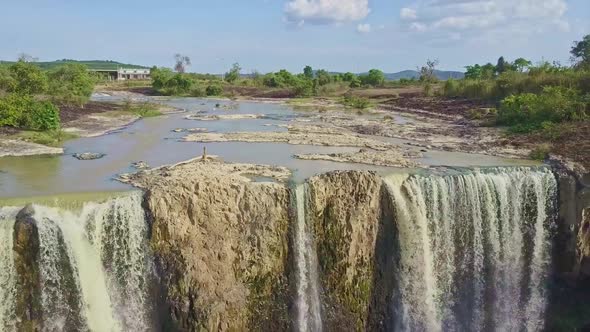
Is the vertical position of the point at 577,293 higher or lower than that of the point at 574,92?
lower

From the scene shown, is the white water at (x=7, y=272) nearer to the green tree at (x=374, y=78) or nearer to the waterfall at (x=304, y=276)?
the waterfall at (x=304, y=276)

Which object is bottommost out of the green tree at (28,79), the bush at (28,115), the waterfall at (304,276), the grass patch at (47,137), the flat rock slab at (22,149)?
the waterfall at (304,276)

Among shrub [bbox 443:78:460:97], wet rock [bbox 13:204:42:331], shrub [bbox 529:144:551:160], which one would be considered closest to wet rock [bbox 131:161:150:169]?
wet rock [bbox 13:204:42:331]

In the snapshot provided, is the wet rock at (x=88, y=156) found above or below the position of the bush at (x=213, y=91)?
below

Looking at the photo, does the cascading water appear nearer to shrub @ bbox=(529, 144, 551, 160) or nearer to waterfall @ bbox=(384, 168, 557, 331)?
waterfall @ bbox=(384, 168, 557, 331)

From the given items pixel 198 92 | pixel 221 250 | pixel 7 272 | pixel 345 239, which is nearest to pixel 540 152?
pixel 345 239

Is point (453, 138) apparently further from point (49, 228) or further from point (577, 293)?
point (49, 228)

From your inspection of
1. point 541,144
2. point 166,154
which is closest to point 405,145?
point 541,144


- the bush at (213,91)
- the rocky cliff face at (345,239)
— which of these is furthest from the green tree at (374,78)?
the rocky cliff face at (345,239)
